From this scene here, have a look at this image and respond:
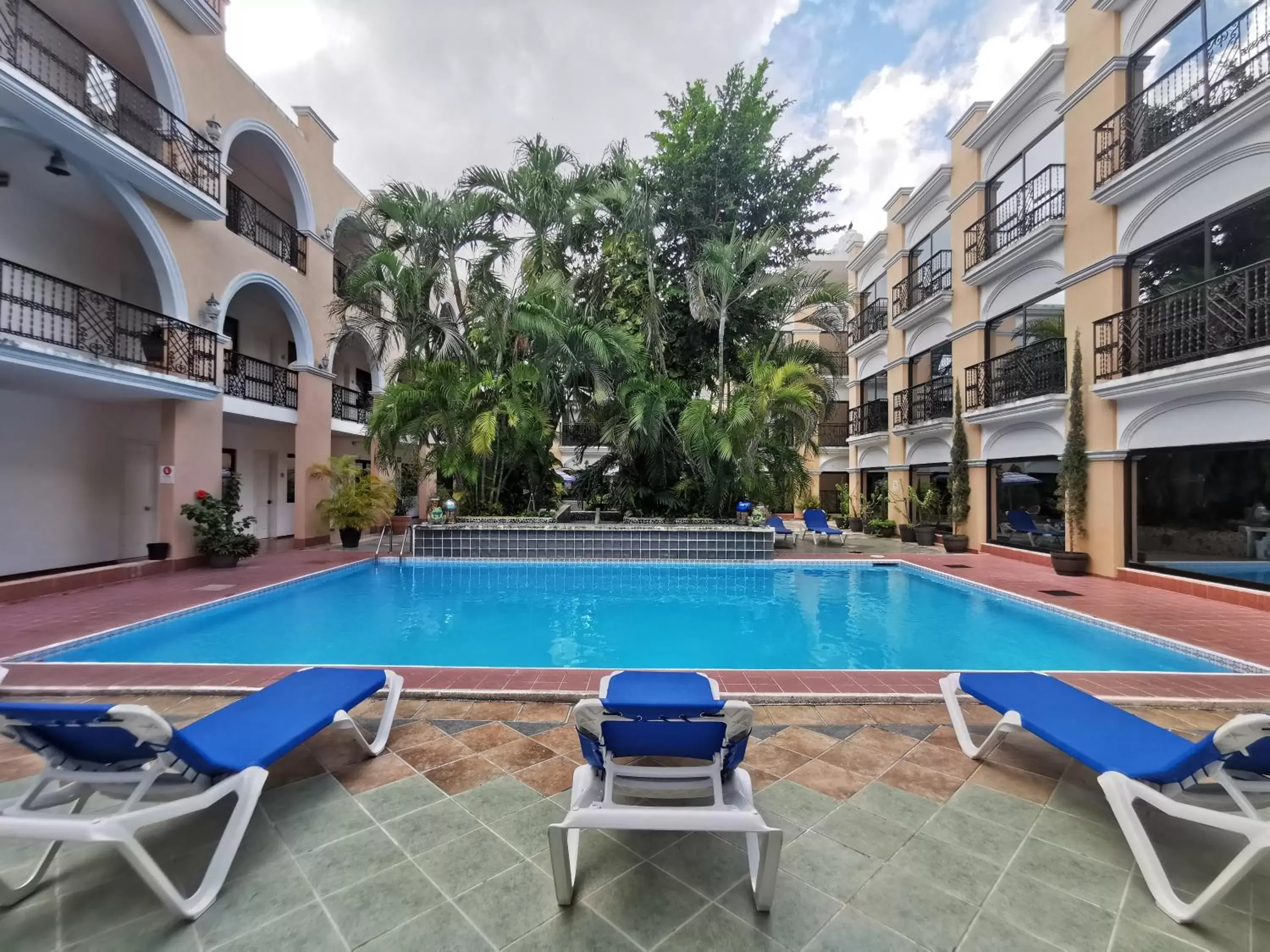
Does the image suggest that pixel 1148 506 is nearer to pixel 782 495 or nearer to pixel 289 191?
pixel 782 495

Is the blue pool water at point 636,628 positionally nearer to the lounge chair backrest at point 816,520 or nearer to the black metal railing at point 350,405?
the lounge chair backrest at point 816,520

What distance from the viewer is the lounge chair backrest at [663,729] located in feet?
7.02

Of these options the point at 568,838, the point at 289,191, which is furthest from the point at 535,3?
the point at 568,838

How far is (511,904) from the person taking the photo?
1997 millimetres

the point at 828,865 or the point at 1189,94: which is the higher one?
the point at 1189,94

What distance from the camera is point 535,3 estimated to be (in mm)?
12789

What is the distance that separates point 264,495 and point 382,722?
47.1 ft

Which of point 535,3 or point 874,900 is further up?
point 535,3

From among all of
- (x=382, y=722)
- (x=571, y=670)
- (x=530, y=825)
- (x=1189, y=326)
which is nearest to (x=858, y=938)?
(x=530, y=825)

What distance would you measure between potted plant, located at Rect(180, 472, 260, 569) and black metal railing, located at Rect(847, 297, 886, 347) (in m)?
18.7

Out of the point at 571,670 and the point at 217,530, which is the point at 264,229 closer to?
the point at 217,530

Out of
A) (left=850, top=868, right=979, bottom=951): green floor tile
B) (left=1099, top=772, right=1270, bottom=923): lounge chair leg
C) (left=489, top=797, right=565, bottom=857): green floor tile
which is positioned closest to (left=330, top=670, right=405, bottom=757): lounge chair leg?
(left=489, top=797, right=565, bottom=857): green floor tile

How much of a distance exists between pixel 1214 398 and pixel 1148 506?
2.08 m

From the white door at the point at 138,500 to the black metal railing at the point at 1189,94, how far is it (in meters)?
19.1
